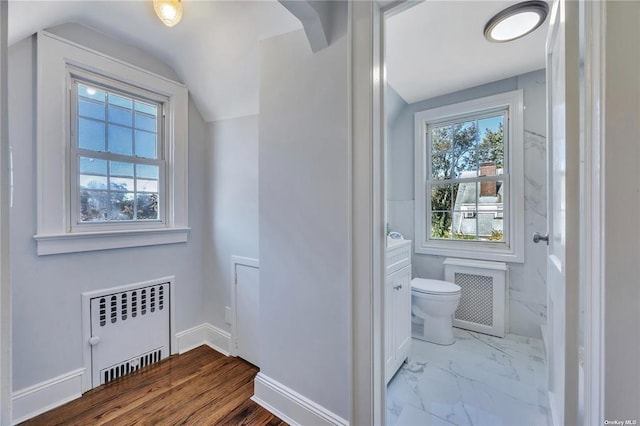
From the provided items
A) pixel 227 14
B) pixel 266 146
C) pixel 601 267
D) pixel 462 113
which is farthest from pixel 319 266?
pixel 462 113

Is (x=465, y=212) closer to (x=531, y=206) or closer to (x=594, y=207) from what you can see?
(x=531, y=206)

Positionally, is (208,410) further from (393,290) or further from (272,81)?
(272,81)

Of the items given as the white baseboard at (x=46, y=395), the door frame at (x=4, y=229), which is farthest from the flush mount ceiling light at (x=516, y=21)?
the white baseboard at (x=46, y=395)

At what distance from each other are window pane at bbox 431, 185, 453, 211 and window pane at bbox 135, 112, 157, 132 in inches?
106

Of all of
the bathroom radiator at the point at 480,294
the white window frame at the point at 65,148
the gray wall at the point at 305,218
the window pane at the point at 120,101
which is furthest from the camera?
the bathroom radiator at the point at 480,294

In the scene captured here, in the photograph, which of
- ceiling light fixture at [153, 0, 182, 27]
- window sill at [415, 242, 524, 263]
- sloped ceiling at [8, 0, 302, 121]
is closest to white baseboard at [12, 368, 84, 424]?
sloped ceiling at [8, 0, 302, 121]

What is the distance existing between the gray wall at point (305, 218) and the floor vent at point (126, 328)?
3.24 ft

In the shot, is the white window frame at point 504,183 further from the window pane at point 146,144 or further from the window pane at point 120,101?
the window pane at point 120,101

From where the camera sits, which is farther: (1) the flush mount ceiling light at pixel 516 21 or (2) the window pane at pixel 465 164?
(2) the window pane at pixel 465 164

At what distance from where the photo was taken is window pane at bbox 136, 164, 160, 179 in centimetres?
208

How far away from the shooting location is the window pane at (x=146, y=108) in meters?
2.07

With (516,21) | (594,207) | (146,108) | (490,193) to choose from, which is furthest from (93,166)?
(490,193)

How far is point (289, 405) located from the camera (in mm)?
1483

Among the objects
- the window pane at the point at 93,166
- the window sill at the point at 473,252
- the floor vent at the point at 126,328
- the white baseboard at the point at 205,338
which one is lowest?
the white baseboard at the point at 205,338
